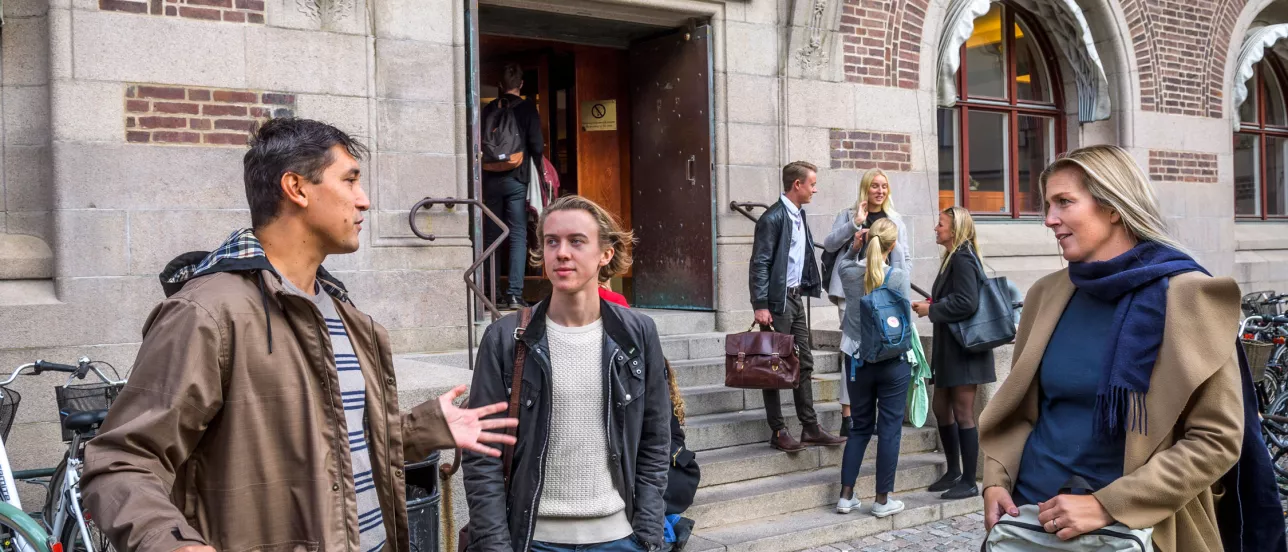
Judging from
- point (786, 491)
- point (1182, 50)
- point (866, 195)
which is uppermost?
point (1182, 50)

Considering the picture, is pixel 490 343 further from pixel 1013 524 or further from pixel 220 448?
pixel 1013 524

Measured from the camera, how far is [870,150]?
10.4 metres

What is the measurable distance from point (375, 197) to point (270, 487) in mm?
5792

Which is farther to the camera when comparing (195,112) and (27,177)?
(195,112)

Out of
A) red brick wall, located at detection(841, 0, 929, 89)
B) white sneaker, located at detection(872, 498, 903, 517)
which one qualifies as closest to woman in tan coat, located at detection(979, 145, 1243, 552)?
white sneaker, located at detection(872, 498, 903, 517)

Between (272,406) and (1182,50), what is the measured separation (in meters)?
13.4

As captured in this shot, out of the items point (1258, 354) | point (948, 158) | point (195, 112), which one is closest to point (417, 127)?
point (195, 112)

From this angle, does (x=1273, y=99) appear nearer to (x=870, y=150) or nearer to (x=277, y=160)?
(x=870, y=150)

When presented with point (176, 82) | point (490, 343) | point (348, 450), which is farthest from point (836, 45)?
point (348, 450)

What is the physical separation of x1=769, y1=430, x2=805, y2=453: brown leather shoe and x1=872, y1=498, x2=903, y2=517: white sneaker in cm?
67

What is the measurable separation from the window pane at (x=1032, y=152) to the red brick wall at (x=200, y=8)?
875cm

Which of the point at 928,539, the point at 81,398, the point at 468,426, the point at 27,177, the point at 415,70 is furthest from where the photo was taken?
the point at 415,70

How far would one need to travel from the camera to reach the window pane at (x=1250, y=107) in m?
15.6

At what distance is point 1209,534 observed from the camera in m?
2.83
